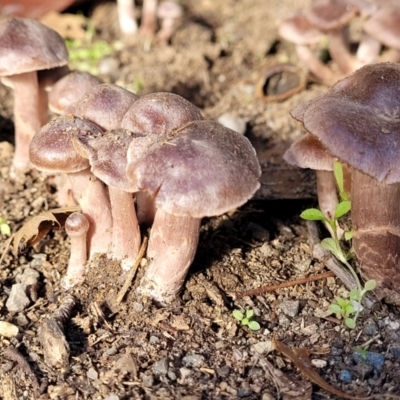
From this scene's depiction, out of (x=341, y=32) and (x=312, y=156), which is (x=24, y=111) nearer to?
(x=312, y=156)

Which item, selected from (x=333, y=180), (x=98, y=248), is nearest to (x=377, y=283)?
(x=333, y=180)

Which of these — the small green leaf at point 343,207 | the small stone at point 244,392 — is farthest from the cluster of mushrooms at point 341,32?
the small stone at point 244,392

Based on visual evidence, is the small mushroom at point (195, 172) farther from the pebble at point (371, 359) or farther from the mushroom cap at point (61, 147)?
the pebble at point (371, 359)

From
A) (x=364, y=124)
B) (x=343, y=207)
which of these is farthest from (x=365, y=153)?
(x=343, y=207)

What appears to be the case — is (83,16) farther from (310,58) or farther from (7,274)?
(7,274)

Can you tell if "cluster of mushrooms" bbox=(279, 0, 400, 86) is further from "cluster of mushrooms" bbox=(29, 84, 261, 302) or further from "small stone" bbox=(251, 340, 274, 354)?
"small stone" bbox=(251, 340, 274, 354)

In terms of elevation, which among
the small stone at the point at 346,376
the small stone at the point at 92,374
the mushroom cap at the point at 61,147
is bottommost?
the small stone at the point at 92,374

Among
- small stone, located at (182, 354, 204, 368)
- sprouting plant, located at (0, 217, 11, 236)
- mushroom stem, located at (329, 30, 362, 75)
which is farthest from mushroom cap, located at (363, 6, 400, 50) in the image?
sprouting plant, located at (0, 217, 11, 236)
